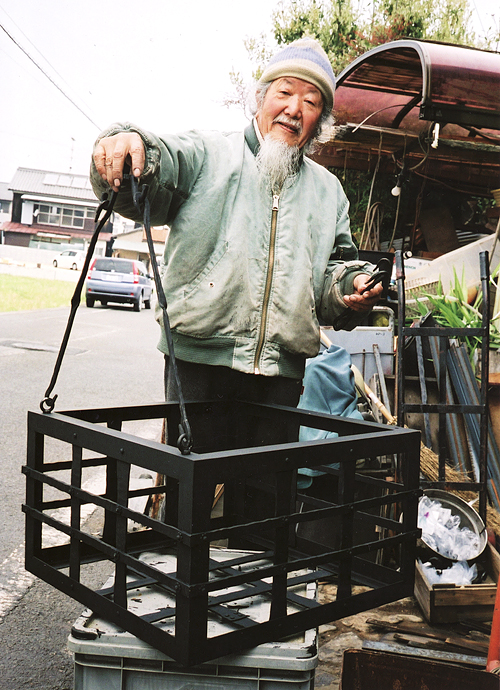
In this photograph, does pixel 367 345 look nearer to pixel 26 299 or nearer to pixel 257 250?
pixel 257 250

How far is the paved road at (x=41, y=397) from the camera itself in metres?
2.29

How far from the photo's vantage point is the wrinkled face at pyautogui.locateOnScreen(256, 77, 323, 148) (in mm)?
2191

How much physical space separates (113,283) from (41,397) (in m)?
14.9

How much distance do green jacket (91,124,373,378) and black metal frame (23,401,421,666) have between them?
0.31m

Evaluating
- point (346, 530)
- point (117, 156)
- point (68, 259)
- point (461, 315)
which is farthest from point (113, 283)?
point (68, 259)

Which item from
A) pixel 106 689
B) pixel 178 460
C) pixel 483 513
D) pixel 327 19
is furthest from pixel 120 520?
pixel 327 19

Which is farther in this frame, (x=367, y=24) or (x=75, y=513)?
(x=367, y=24)

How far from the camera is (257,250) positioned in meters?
2.09

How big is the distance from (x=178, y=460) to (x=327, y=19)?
1726 cm

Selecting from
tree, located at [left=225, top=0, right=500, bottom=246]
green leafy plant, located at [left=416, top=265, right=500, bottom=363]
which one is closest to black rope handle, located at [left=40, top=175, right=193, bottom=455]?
green leafy plant, located at [left=416, top=265, right=500, bottom=363]

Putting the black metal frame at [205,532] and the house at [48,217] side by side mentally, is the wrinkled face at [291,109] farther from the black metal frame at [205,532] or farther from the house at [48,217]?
the house at [48,217]

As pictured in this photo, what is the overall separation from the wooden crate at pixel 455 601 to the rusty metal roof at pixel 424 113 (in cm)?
238

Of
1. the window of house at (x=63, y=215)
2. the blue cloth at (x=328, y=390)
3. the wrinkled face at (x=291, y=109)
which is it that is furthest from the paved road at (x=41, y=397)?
the window of house at (x=63, y=215)

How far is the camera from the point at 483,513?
3.19 metres
